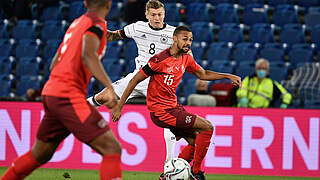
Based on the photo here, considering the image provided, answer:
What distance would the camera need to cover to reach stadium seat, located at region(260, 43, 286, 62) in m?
12.7

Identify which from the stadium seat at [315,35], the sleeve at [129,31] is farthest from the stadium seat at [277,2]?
the sleeve at [129,31]

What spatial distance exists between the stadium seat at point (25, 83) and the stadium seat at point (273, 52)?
4967 millimetres

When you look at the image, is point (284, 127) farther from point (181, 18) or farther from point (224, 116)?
point (181, 18)

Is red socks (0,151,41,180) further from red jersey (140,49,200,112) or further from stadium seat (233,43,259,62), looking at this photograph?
stadium seat (233,43,259,62)

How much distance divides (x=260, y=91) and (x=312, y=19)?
12.6ft

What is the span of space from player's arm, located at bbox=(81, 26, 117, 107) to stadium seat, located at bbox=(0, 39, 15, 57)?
9632 mm

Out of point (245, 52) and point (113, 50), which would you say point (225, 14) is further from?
point (113, 50)

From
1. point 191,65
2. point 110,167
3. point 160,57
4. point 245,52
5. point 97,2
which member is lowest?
point 110,167

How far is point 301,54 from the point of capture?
1268 cm

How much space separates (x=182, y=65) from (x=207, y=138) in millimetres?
911

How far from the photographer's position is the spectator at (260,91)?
10539 millimetres

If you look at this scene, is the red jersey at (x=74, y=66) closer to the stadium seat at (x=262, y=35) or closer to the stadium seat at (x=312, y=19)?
the stadium seat at (x=262, y=35)

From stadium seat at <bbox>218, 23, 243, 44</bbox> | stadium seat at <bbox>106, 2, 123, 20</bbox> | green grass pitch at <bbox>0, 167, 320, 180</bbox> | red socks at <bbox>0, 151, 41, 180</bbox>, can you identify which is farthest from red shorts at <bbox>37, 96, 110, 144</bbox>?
stadium seat at <bbox>106, 2, 123, 20</bbox>

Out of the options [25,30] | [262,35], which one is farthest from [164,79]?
[25,30]
